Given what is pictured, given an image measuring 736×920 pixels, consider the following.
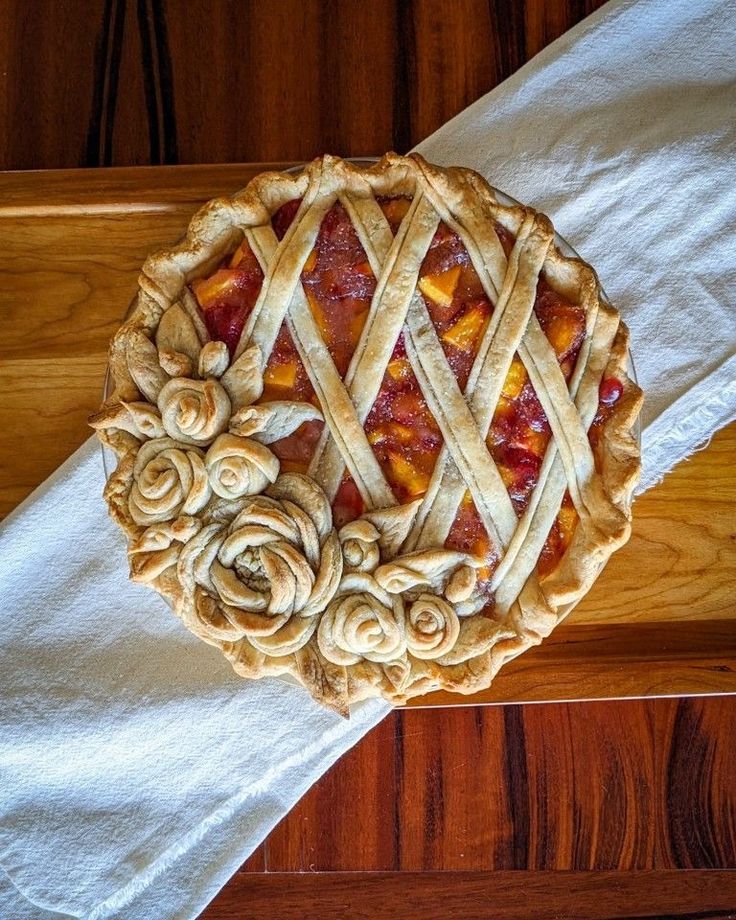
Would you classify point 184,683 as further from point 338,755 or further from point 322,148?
point 322,148

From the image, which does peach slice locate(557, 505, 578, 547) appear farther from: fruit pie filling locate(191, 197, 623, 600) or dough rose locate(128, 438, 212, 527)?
dough rose locate(128, 438, 212, 527)

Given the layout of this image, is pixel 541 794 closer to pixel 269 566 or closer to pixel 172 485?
pixel 269 566

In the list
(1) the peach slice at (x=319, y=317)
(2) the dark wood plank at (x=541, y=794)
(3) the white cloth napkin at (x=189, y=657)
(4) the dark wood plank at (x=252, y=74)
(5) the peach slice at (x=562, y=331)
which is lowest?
(2) the dark wood plank at (x=541, y=794)

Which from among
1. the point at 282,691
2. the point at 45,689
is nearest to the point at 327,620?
the point at 282,691

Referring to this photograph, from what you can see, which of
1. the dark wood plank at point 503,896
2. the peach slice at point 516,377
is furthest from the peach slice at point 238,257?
the dark wood plank at point 503,896

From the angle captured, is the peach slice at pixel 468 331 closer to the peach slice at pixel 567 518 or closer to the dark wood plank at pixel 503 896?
the peach slice at pixel 567 518

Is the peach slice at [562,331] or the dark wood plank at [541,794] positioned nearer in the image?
the peach slice at [562,331]

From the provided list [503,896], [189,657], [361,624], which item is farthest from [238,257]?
[503,896]
